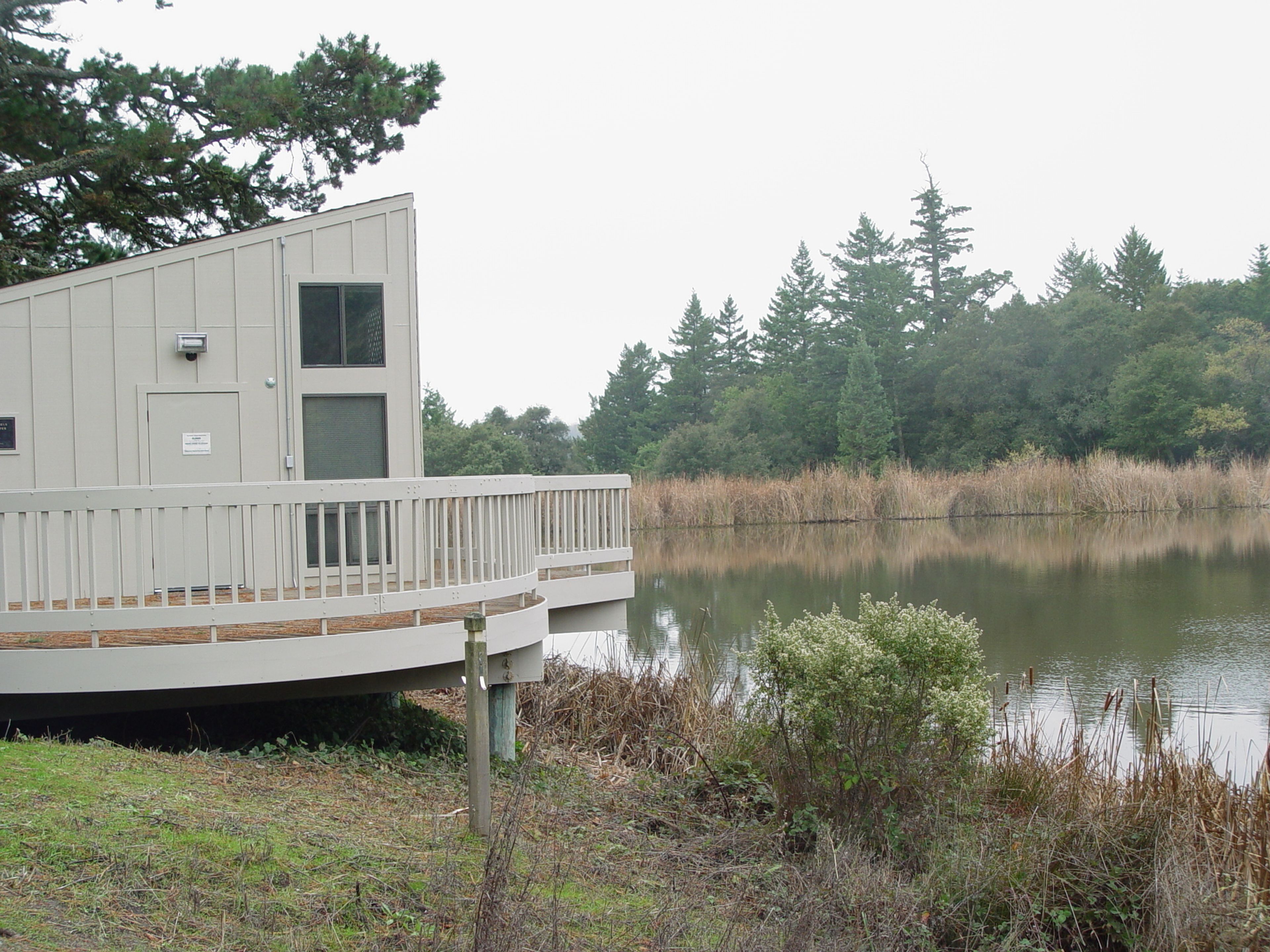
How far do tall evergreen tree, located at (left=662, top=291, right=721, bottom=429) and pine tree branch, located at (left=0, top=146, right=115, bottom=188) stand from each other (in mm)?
50671

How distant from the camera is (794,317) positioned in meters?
64.2

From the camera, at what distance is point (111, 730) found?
732cm

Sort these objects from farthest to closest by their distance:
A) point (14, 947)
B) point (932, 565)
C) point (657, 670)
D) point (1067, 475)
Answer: point (1067, 475) < point (932, 565) < point (657, 670) < point (14, 947)

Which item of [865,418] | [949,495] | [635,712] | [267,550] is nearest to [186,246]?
[267,550]

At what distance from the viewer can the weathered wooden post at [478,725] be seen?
5.00 m

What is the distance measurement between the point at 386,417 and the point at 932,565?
52.0ft

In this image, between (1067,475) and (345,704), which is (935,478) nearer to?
(1067,475)

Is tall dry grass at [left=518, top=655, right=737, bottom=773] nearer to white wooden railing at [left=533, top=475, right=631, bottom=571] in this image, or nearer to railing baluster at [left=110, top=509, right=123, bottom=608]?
white wooden railing at [left=533, top=475, right=631, bottom=571]

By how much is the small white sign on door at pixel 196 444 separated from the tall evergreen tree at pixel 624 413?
54.2 metres

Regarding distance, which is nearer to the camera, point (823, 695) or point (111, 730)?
point (823, 695)

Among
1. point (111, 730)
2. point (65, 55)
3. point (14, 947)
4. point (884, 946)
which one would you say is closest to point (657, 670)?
point (111, 730)

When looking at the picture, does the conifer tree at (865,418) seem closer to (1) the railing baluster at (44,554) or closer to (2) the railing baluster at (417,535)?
(2) the railing baluster at (417,535)

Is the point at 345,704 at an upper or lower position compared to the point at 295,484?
lower

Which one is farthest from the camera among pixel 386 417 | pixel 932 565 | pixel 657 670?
pixel 932 565
